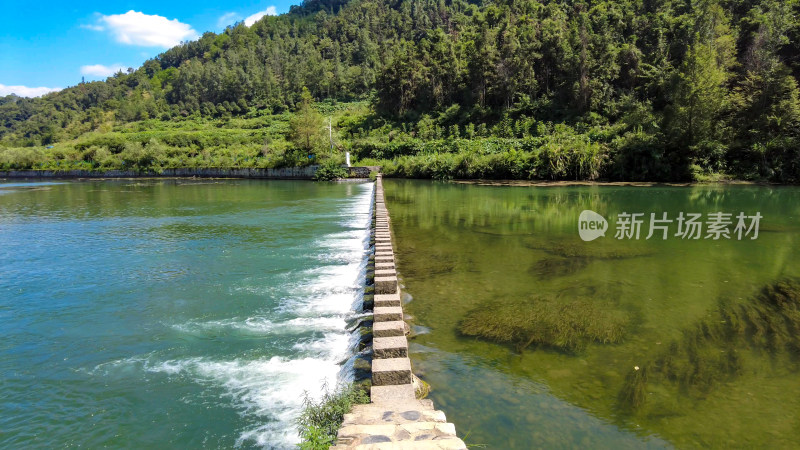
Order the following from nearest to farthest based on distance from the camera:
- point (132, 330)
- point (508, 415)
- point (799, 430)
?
1. point (799, 430)
2. point (508, 415)
3. point (132, 330)

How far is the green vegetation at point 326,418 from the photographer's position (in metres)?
3.52

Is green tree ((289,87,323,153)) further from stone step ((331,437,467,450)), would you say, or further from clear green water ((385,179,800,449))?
stone step ((331,437,467,450))

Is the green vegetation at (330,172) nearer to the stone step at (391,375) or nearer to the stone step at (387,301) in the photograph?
the stone step at (387,301)

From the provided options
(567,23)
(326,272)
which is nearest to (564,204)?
(326,272)

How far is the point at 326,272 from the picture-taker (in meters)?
10.3

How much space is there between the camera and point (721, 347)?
5.79 meters

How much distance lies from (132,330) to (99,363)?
1.17 m

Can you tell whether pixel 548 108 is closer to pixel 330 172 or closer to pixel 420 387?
pixel 330 172

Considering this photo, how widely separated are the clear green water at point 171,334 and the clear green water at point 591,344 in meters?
1.54

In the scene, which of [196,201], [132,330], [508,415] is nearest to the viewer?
[508,415]

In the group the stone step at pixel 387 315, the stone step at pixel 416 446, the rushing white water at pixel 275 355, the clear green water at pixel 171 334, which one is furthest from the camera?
the stone step at pixel 387 315

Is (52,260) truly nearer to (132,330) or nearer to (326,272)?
(132,330)

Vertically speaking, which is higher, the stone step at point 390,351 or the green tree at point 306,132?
the green tree at point 306,132

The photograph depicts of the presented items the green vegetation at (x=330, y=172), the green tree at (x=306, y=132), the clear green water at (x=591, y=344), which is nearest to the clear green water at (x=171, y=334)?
the clear green water at (x=591, y=344)
